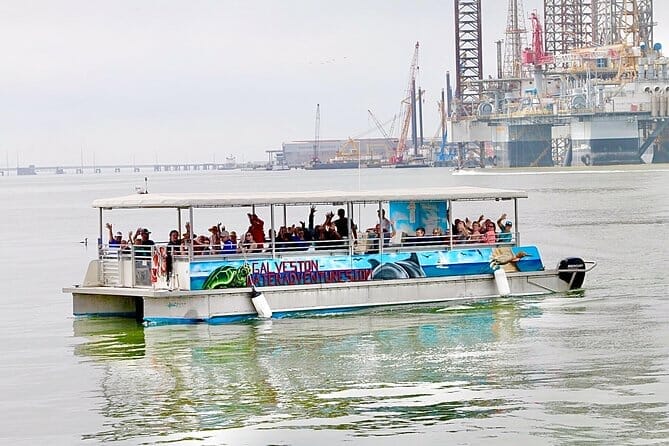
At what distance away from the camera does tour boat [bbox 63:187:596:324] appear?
2992 cm

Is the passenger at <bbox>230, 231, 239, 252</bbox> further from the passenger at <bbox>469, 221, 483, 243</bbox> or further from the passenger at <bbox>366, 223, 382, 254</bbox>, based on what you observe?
the passenger at <bbox>469, 221, 483, 243</bbox>

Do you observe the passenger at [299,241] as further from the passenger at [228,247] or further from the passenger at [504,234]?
the passenger at [504,234]

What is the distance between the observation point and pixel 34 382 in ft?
82.3

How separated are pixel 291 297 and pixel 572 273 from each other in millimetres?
7584

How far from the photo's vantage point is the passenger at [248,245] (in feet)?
101

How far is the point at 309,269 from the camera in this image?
1222 inches

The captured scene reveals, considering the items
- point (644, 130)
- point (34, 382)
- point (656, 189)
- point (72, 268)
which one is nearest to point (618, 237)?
point (72, 268)

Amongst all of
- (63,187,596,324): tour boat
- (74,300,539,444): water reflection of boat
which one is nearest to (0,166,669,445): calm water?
(74,300,539,444): water reflection of boat

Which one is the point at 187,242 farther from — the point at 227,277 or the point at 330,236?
the point at 330,236

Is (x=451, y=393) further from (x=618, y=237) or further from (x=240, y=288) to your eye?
(x=618, y=237)

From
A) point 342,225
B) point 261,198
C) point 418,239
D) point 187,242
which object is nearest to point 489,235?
point 418,239

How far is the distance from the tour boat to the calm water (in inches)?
16.3

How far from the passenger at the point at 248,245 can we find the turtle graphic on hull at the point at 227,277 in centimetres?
51

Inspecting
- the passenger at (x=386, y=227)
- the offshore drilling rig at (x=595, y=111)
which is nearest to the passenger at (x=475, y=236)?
the passenger at (x=386, y=227)
